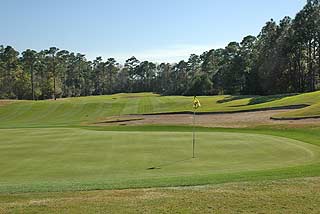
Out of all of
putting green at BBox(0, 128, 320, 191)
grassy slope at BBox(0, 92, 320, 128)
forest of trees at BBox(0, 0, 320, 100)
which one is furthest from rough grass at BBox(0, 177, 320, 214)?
forest of trees at BBox(0, 0, 320, 100)

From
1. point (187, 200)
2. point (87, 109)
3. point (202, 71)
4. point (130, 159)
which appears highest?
point (202, 71)

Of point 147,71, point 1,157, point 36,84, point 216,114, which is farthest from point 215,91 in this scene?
point 1,157

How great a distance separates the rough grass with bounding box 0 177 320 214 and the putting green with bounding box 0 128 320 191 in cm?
136

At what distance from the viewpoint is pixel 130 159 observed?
17328 millimetres

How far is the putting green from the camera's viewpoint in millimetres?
13812

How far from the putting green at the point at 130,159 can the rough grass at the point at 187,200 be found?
136cm

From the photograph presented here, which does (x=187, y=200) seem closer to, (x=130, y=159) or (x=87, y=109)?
(x=130, y=159)

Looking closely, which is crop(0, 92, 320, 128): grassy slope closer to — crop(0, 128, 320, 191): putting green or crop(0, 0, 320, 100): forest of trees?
crop(0, 0, 320, 100): forest of trees

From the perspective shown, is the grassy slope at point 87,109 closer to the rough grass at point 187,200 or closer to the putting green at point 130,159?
the putting green at point 130,159

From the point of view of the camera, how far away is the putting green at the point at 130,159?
13.8 metres

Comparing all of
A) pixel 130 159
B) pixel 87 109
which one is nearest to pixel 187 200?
pixel 130 159

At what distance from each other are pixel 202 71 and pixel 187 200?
142580mm

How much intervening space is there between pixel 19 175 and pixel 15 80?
4729 inches

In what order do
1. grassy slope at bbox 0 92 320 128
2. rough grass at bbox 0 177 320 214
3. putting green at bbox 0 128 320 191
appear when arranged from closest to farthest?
1. rough grass at bbox 0 177 320 214
2. putting green at bbox 0 128 320 191
3. grassy slope at bbox 0 92 320 128
